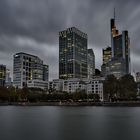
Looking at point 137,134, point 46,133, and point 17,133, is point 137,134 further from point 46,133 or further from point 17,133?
point 17,133

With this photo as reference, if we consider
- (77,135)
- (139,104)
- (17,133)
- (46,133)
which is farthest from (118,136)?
(139,104)

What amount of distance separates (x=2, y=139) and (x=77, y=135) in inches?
396

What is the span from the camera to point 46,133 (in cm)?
4309

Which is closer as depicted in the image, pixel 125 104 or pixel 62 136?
pixel 62 136

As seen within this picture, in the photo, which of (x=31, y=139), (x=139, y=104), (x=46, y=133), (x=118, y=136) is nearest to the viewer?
(x=31, y=139)

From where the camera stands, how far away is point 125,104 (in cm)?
18288

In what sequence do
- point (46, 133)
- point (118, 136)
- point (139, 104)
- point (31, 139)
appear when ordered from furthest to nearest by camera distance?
point (139, 104) < point (46, 133) < point (118, 136) < point (31, 139)

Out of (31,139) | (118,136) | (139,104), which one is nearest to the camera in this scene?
(31,139)

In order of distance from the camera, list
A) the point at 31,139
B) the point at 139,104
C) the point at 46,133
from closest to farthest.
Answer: the point at 31,139 < the point at 46,133 < the point at 139,104

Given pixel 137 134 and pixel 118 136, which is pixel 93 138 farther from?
pixel 137 134

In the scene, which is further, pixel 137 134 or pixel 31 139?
pixel 137 134

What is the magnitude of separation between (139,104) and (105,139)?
14833 centimetres

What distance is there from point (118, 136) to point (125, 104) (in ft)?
479

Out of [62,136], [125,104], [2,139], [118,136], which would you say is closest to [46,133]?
[62,136]
